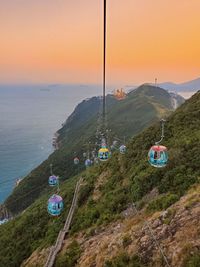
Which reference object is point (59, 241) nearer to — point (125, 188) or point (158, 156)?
point (125, 188)

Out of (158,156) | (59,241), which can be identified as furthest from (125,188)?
(158,156)

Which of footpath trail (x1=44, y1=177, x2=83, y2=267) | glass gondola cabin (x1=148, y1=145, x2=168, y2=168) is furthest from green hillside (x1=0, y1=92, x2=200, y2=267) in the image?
glass gondola cabin (x1=148, y1=145, x2=168, y2=168)

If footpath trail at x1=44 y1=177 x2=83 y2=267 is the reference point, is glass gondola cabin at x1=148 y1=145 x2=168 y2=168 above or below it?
above

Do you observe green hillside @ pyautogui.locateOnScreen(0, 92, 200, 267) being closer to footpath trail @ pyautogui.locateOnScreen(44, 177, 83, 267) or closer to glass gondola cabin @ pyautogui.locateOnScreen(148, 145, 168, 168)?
footpath trail @ pyautogui.locateOnScreen(44, 177, 83, 267)

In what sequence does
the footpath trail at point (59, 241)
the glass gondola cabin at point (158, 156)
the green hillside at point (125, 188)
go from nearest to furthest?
the glass gondola cabin at point (158, 156) < the footpath trail at point (59, 241) < the green hillside at point (125, 188)

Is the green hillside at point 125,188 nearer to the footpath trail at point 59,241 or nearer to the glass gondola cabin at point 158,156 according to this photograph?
the footpath trail at point 59,241

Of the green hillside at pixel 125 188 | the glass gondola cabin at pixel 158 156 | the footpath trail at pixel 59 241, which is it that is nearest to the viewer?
the glass gondola cabin at pixel 158 156

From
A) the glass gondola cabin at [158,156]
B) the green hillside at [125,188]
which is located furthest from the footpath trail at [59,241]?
the glass gondola cabin at [158,156]

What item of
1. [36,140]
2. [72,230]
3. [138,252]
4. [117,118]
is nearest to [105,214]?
[72,230]

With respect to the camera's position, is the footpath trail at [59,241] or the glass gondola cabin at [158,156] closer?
the glass gondola cabin at [158,156]
